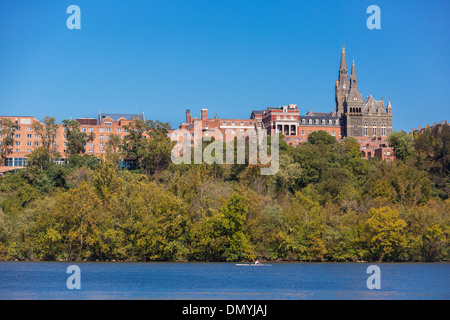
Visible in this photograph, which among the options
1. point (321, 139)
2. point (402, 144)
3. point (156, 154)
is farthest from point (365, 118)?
point (156, 154)

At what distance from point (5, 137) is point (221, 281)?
82.3 meters

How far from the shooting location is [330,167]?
11625 centimetres

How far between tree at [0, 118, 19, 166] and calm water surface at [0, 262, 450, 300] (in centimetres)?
5773

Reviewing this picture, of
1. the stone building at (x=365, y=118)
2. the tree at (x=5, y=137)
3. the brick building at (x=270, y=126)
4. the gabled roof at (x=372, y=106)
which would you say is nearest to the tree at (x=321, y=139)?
the brick building at (x=270, y=126)

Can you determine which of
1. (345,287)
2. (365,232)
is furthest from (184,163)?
(345,287)

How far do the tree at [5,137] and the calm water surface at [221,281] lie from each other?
57730 mm

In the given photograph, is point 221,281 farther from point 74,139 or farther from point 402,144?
point 402,144

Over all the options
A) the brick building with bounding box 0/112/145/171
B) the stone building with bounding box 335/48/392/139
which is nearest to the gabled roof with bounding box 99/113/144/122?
the brick building with bounding box 0/112/145/171

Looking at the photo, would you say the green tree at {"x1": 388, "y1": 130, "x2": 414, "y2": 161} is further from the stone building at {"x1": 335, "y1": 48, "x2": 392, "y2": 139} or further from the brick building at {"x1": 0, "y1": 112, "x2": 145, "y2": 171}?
the brick building at {"x1": 0, "y1": 112, "x2": 145, "y2": 171}

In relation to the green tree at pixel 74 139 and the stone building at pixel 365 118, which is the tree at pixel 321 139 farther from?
the green tree at pixel 74 139

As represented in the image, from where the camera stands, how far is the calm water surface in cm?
5559

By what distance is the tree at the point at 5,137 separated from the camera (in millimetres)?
132000

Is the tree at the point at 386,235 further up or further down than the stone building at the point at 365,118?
further down

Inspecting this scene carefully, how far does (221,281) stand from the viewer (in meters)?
63.0
